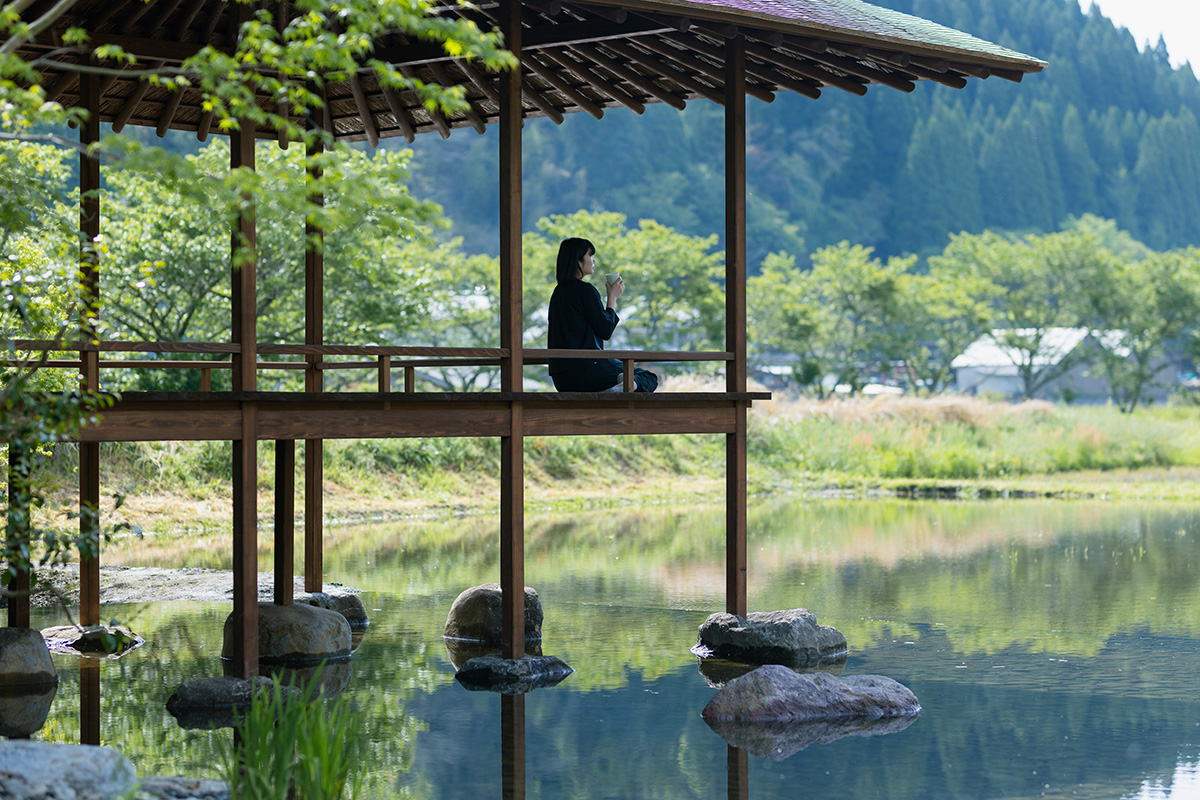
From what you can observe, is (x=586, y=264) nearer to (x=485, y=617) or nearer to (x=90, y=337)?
(x=485, y=617)

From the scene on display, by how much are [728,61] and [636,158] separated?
63.5 m

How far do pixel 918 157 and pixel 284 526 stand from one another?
2893 inches

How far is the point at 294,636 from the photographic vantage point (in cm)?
902

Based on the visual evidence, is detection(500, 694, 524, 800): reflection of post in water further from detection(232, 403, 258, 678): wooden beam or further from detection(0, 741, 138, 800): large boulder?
detection(0, 741, 138, 800): large boulder

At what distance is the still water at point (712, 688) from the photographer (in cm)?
620

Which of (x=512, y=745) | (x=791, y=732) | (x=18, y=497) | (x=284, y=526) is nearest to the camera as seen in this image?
(x=18, y=497)

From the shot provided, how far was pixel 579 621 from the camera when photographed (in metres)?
10.8

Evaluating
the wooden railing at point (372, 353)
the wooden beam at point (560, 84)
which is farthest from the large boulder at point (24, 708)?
the wooden beam at point (560, 84)

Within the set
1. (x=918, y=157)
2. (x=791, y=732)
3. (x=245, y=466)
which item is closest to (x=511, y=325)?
(x=245, y=466)

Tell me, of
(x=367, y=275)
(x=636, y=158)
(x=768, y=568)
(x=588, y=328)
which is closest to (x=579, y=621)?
(x=588, y=328)

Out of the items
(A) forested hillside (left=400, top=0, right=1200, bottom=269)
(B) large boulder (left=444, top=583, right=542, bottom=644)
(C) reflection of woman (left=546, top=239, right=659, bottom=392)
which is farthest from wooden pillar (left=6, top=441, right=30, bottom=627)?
(A) forested hillside (left=400, top=0, right=1200, bottom=269)

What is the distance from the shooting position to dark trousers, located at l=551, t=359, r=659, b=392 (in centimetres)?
878

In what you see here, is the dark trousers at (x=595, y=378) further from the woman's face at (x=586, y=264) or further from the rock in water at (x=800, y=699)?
the rock in water at (x=800, y=699)

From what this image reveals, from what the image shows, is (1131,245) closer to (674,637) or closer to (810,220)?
(810,220)
